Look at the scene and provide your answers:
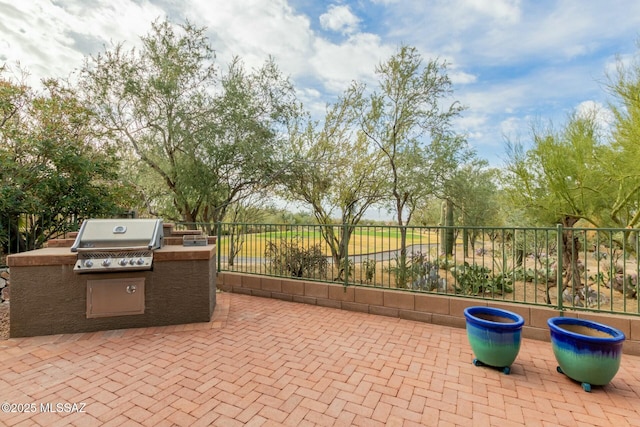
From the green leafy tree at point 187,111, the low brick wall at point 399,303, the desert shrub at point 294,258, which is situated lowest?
the low brick wall at point 399,303

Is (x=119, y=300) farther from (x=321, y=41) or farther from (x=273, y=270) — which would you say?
(x=321, y=41)

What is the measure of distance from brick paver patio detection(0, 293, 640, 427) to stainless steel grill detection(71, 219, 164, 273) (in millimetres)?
847

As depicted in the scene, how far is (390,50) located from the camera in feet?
23.4

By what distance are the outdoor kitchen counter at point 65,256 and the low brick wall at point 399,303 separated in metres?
1.69

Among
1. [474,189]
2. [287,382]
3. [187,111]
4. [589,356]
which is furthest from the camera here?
[474,189]

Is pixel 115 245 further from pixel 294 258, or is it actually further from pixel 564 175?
pixel 564 175

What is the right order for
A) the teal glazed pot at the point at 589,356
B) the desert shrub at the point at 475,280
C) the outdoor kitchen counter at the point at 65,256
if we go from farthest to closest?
the desert shrub at the point at 475,280
the outdoor kitchen counter at the point at 65,256
the teal glazed pot at the point at 589,356

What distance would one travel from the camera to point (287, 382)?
7.96 feet

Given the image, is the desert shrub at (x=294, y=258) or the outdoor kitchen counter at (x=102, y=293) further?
the desert shrub at (x=294, y=258)

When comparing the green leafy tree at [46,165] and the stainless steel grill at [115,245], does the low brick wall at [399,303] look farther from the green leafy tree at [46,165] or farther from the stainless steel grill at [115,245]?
the green leafy tree at [46,165]

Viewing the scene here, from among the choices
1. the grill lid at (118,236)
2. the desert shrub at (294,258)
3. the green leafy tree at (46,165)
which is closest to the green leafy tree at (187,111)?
the green leafy tree at (46,165)

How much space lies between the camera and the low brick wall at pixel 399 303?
10.5ft

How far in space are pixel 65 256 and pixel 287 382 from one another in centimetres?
292

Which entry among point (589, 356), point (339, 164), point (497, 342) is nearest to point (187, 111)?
point (339, 164)
